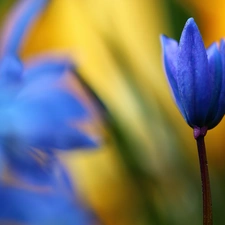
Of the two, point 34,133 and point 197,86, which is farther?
point 34,133

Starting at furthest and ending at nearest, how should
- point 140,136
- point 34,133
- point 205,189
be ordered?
point 140,136 → point 34,133 → point 205,189

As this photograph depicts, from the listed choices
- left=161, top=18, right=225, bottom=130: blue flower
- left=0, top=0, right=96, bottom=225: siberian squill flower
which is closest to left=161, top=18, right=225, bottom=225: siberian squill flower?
left=161, top=18, right=225, bottom=130: blue flower

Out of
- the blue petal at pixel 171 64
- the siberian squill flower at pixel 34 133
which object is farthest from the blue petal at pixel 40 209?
the blue petal at pixel 171 64

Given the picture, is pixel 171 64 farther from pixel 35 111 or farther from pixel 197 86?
pixel 35 111

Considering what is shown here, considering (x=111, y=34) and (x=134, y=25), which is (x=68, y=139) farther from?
(x=134, y=25)

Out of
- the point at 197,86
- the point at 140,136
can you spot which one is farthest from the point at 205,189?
the point at 140,136

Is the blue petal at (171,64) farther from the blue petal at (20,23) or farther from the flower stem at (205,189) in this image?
the blue petal at (20,23)

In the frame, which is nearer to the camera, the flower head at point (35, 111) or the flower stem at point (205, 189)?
the flower stem at point (205, 189)
